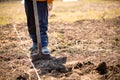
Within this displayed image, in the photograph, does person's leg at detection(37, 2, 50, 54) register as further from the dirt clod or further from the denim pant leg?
the dirt clod

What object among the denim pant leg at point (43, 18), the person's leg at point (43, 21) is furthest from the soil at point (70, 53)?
the denim pant leg at point (43, 18)

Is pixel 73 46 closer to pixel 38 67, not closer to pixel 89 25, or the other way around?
pixel 38 67

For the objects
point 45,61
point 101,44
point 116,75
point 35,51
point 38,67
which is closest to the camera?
point 116,75

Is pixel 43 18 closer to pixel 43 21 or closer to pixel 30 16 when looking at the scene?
pixel 43 21

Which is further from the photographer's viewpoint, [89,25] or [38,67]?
[89,25]

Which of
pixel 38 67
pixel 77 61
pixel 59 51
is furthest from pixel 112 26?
pixel 38 67

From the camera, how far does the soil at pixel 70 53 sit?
347cm

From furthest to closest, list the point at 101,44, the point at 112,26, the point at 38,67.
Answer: the point at 112,26 → the point at 101,44 → the point at 38,67

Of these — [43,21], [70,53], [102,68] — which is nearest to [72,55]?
[70,53]

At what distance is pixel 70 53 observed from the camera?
14.6 feet

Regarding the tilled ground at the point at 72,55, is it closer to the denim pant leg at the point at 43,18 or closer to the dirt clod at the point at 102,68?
the dirt clod at the point at 102,68

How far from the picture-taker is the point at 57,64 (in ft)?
12.7

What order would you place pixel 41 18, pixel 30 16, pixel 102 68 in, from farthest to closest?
pixel 30 16, pixel 41 18, pixel 102 68

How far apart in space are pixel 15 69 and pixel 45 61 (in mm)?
512
